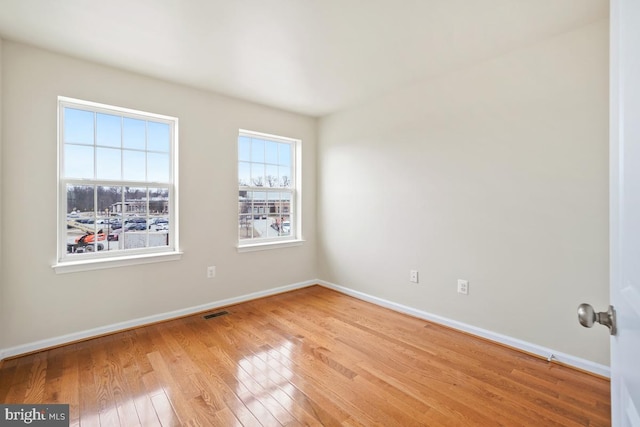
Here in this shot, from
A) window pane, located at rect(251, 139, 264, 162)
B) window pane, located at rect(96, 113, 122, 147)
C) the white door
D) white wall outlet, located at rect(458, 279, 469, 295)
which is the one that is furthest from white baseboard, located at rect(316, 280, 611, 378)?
window pane, located at rect(96, 113, 122, 147)

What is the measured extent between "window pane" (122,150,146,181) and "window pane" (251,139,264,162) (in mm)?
1235

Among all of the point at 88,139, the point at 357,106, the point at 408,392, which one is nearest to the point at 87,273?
the point at 88,139

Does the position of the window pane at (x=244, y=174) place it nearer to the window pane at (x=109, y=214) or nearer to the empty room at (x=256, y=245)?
the empty room at (x=256, y=245)

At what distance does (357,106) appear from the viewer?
12.3 feet

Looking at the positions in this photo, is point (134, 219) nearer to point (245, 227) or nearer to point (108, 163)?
point (108, 163)

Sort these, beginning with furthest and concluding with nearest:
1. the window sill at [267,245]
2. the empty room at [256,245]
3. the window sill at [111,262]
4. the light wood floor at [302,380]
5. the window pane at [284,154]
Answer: the window pane at [284,154] < the window sill at [267,245] < the window sill at [111,262] < the empty room at [256,245] < the light wood floor at [302,380]

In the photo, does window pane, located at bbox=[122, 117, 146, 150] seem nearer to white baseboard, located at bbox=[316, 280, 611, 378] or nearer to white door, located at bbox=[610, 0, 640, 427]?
white baseboard, located at bbox=[316, 280, 611, 378]

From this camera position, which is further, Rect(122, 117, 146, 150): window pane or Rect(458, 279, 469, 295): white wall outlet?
Rect(122, 117, 146, 150): window pane

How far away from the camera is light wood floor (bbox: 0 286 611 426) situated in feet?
5.61

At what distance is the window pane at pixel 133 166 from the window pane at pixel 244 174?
1025 millimetres

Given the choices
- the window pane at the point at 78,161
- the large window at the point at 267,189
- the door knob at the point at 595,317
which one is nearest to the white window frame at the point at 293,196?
the large window at the point at 267,189

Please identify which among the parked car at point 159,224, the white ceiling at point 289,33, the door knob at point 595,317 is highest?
the white ceiling at point 289,33

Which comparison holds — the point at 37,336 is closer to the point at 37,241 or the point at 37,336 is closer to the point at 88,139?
the point at 37,241

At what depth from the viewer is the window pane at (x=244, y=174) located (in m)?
3.68
